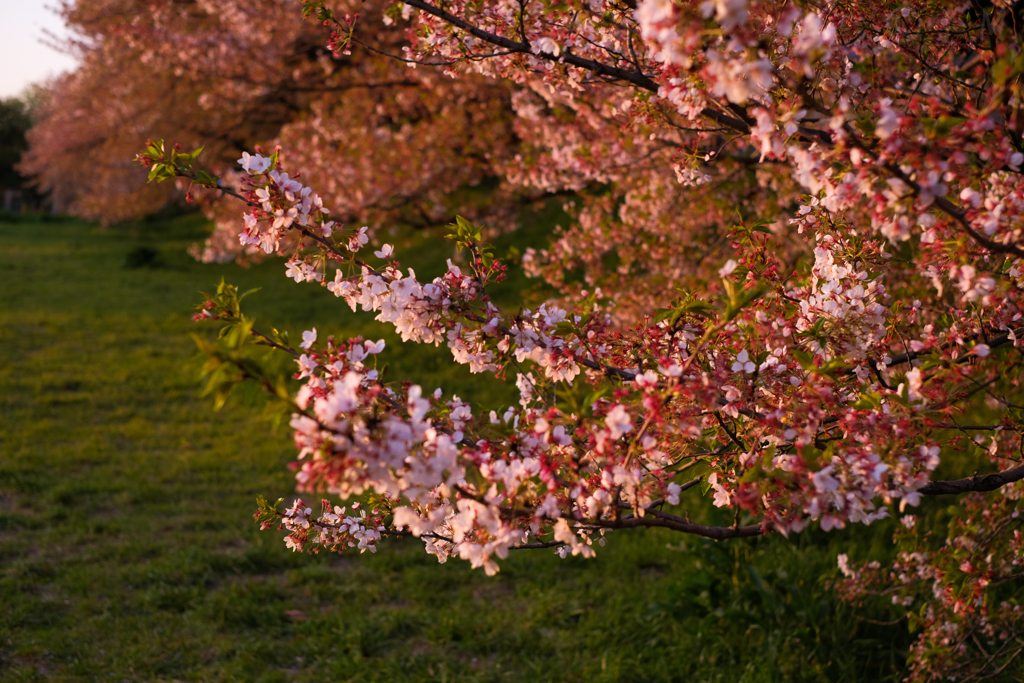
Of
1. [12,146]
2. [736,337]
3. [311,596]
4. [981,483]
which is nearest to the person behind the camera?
[981,483]

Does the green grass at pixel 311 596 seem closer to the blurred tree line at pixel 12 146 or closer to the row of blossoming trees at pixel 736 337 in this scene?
the row of blossoming trees at pixel 736 337

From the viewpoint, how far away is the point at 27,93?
5575cm

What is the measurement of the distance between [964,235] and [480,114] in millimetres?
7123

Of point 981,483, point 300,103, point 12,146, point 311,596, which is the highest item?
point 12,146

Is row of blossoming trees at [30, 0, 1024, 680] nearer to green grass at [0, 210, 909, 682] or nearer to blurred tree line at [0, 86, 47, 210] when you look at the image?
green grass at [0, 210, 909, 682]

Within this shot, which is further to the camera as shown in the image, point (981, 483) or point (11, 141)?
point (11, 141)

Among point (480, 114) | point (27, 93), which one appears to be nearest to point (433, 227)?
point (480, 114)

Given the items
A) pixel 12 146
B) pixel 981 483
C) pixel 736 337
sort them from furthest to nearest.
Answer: pixel 12 146 < pixel 736 337 < pixel 981 483

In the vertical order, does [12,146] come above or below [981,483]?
above

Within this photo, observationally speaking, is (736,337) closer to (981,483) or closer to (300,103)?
(981,483)

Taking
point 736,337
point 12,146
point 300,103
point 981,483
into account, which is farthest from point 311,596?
point 12,146

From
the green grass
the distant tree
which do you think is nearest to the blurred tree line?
the distant tree

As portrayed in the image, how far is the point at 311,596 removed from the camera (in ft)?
15.7

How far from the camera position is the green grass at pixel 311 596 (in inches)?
156
